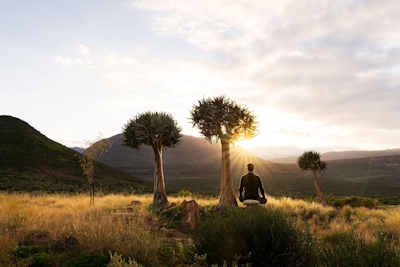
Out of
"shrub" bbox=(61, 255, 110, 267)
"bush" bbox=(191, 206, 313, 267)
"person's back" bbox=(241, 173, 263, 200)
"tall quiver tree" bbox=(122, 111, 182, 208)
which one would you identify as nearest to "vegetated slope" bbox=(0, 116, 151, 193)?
"tall quiver tree" bbox=(122, 111, 182, 208)

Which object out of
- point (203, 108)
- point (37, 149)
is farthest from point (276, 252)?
point (37, 149)

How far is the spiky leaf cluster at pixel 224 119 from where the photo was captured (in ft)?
56.3

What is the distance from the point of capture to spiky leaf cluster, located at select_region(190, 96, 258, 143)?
56.3 ft

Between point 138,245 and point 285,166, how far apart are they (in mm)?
118937

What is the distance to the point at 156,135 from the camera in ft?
60.5

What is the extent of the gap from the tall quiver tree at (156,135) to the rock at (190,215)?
4.87 metres

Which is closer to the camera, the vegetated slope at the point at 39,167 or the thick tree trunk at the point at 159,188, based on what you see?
the thick tree trunk at the point at 159,188

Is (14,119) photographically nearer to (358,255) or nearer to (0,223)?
(0,223)

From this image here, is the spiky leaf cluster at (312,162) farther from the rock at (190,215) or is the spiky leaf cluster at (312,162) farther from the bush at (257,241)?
the bush at (257,241)

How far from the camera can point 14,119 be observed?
72.1m

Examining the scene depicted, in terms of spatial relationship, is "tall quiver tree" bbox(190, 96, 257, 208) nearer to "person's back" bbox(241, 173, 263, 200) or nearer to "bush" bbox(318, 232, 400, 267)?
"person's back" bbox(241, 173, 263, 200)

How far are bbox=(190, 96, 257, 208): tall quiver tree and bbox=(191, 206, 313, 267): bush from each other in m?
10.9

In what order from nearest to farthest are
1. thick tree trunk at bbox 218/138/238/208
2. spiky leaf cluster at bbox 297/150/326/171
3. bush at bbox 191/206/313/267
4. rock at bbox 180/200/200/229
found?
bush at bbox 191/206/313/267, rock at bbox 180/200/200/229, thick tree trunk at bbox 218/138/238/208, spiky leaf cluster at bbox 297/150/326/171

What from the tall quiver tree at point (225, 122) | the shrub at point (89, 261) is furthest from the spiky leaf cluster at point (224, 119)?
the shrub at point (89, 261)
